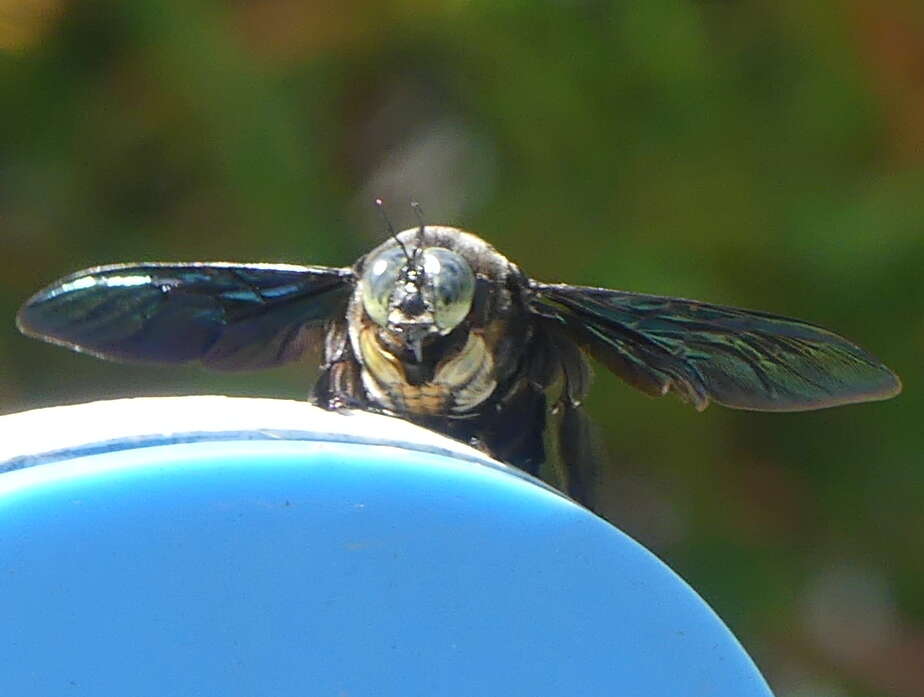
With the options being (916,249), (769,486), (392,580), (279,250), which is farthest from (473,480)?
(769,486)

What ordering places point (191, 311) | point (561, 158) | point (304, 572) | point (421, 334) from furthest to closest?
Answer: point (561, 158)
point (191, 311)
point (421, 334)
point (304, 572)

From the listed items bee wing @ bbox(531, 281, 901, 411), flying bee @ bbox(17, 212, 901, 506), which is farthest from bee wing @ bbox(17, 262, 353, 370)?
bee wing @ bbox(531, 281, 901, 411)

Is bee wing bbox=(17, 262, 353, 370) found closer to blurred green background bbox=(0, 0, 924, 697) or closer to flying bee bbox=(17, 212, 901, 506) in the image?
flying bee bbox=(17, 212, 901, 506)

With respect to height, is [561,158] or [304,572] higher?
[561,158]

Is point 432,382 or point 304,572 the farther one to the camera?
point 432,382

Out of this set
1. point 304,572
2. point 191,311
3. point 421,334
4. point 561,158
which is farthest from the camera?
point 561,158

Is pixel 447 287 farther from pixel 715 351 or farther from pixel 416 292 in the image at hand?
pixel 715 351

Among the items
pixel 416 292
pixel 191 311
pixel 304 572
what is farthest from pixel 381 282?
pixel 304 572
